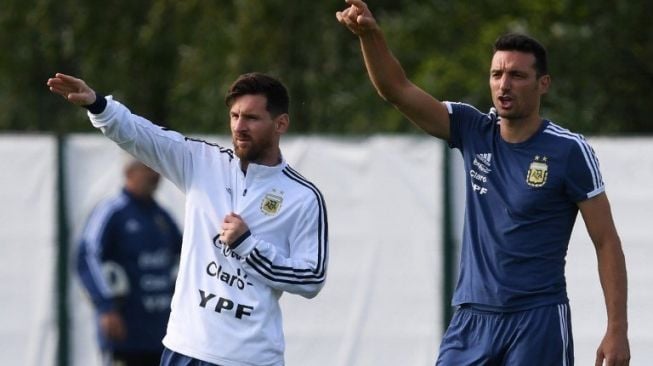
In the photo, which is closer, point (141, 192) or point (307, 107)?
point (141, 192)

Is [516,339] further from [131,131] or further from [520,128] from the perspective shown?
[131,131]

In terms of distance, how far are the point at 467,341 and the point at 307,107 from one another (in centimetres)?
1221

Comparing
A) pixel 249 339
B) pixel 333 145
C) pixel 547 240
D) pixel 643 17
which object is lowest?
pixel 249 339

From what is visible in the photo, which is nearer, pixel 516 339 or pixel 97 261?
pixel 516 339

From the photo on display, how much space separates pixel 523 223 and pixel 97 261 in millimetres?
3992

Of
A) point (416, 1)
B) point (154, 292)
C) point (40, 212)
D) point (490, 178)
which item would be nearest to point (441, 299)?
point (154, 292)

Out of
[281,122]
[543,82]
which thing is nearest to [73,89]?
[281,122]

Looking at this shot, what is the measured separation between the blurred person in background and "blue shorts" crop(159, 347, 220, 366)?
310cm

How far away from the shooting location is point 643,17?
1811 cm

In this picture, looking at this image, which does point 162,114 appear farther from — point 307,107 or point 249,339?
point 249,339

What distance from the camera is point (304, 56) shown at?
64.1 ft

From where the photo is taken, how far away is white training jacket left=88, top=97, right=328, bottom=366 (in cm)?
686

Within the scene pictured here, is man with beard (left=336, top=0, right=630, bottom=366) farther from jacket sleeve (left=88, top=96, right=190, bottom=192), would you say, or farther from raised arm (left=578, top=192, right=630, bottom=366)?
jacket sleeve (left=88, top=96, right=190, bottom=192)

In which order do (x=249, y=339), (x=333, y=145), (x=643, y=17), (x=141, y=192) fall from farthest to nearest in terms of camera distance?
1. (x=643, y=17)
2. (x=333, y=145)
3. (x=141, y=192)
4. (x=249, y=339)
